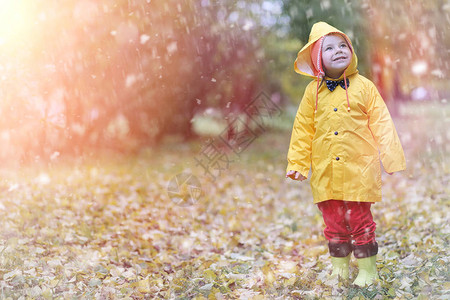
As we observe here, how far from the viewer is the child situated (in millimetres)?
2994

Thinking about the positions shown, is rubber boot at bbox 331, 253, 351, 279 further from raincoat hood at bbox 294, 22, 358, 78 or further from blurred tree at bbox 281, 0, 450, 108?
blurred tree at bbox 281, 0, 450, 108

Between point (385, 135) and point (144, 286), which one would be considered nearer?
point (385, 135)

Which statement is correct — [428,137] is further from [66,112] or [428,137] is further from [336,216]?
[336,216]

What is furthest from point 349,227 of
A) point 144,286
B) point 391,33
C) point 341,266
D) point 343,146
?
point 391,33

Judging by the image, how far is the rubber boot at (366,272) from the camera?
123 inches

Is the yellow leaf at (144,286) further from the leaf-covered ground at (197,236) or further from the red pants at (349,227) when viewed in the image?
the red pants at (349,227)

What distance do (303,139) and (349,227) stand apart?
66 cm

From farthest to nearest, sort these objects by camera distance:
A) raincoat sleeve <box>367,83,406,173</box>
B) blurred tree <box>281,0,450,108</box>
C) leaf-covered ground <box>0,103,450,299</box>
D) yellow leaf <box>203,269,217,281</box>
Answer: blurred tree <box>281,0,450,108</box>
yellow leaf <box>203,269,217,281</box>
leaf-covered ground <box>0,103,450,299</box>
raincoat sleeve <box>367,83,406,173</box>

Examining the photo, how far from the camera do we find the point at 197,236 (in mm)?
5066

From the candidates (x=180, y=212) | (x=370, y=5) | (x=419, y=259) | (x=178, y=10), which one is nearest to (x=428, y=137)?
(x=370, y=5)

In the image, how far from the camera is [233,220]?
18.7 ft

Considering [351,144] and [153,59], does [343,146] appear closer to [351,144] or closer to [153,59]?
[351,144]

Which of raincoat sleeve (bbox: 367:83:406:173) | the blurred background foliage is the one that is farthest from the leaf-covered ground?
the blurred background foliage

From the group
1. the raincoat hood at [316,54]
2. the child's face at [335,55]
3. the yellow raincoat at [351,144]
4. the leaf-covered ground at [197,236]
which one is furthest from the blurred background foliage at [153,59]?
the yellow raincoat at [351,144]
